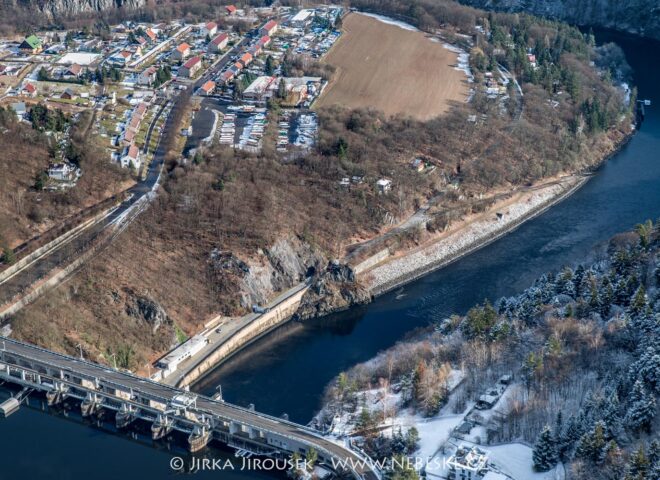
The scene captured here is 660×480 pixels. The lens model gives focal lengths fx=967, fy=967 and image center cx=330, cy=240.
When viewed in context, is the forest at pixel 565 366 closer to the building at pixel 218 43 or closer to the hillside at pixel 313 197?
the hillside at pixel 313 197

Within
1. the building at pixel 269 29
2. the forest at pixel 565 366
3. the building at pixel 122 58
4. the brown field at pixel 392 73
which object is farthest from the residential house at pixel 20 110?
the forest at pixel 565 366

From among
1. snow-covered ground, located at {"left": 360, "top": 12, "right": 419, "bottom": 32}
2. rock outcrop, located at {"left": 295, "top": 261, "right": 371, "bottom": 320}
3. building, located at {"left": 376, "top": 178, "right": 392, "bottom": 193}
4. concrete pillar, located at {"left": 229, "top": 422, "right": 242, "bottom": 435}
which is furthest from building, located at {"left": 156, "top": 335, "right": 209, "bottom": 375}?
snow-covered ground, located at {"left": 360, "top": 12, "right": 419, "bottom": 32}

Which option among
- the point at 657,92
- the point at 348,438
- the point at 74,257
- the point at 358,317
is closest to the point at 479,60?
the point at 657,92

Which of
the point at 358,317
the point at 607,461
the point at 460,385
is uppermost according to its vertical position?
the point at 607,461

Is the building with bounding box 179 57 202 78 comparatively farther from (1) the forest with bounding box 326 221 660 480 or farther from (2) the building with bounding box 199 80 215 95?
(1) the forest with bounding box 326 221 660 480

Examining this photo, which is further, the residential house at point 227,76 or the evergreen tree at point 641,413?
the residential house at point 227,76

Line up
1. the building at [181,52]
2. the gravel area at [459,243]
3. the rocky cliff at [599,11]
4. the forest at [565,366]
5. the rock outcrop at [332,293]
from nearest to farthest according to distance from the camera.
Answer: the forest at [565,366], the rock outcrop at [332,293], the gravel area at [459,243], the building at [181,52], the rocky cliff at [599,11]

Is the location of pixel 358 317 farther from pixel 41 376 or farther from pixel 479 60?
pixel 479 60
